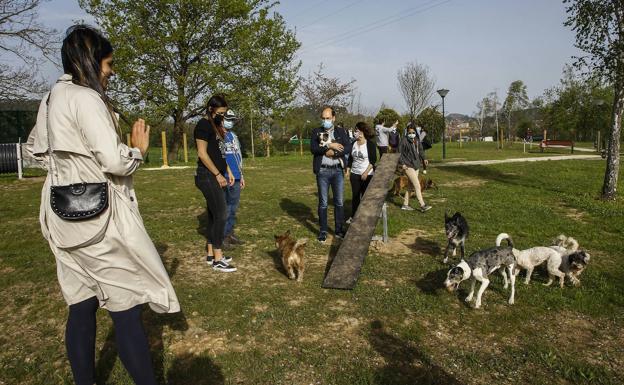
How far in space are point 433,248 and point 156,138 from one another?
36370 mm

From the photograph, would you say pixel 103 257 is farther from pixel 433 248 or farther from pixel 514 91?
pixel 514 91

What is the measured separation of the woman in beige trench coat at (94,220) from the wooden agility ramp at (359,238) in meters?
2.77

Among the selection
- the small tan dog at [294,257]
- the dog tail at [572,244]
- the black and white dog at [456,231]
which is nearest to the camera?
the small tan dog at [294,257]

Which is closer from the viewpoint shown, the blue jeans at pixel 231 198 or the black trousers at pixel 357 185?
the blue jeans at pixel 231 198

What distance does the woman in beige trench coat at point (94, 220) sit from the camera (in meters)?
2.04

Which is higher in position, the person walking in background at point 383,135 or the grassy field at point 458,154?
the person walking in background at point 383,135

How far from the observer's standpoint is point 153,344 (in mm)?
3467

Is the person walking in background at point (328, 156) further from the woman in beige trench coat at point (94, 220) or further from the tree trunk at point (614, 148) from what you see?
the tree trunk at point (614, 148)

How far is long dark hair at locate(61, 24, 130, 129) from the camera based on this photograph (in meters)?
2.10

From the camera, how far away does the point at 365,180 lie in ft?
25.0

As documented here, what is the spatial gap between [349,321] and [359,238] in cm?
179

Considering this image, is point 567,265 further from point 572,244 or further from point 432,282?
point 432,282

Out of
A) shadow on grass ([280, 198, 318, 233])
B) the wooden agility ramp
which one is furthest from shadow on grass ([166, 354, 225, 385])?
shadow on grass ([280, 198, 318, 233])

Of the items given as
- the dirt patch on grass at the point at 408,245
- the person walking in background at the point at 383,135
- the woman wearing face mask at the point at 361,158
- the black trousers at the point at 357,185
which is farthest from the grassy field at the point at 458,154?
the dirt patch on grass at the point at 408,245
